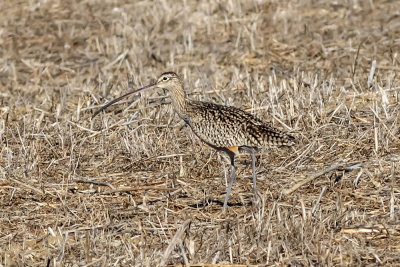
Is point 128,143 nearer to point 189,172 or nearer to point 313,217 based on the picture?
point 189,172

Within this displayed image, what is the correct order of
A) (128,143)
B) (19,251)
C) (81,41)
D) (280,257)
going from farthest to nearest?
(81,41)
(128,143)
(19,251)
(280,257)

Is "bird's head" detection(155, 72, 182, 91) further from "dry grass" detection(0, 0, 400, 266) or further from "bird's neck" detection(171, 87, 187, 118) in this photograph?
"dry grass" detection(0, 0, 400, 266)

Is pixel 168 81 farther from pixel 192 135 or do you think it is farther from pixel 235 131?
pixel 235 131

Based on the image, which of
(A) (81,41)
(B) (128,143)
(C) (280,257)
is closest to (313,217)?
(C) (280,257)

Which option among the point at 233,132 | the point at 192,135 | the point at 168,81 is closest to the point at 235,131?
the point at 233,132

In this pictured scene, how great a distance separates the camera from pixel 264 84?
10.4 metres

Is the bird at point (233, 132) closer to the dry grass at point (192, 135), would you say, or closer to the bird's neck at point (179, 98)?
the bird's neck at point (179, 98)

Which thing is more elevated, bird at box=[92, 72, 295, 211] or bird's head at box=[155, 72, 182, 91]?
bird's head at box=[155, 72, 182, 91]

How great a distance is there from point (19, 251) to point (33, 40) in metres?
7.93

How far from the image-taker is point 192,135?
8508 mm

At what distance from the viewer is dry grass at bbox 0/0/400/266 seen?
5.96 meters

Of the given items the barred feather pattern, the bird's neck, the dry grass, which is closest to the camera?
the dry grass

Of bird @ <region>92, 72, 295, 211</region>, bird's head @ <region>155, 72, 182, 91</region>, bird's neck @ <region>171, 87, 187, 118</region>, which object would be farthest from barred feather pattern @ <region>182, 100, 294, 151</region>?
bird's head @ <region>155, 72, 182, 91</region>

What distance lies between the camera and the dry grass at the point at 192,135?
596cm
